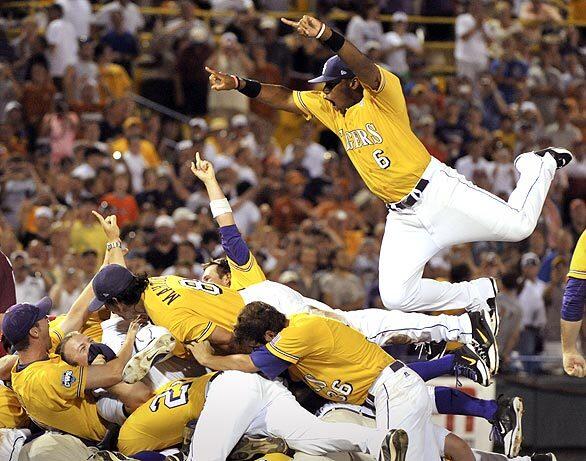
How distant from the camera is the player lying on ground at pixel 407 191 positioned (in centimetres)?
865

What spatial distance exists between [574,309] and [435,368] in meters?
1.26

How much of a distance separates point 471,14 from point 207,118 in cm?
426

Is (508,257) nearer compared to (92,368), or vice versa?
(92,368)

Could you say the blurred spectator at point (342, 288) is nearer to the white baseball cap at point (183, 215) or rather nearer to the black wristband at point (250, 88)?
the white baseball cap at point (183, 215)

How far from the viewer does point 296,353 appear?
8305 mm

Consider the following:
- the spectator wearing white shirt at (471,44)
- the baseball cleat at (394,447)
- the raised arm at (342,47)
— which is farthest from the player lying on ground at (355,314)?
the spectator wearing white shirt at (471,44)

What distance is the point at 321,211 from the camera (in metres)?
15.4

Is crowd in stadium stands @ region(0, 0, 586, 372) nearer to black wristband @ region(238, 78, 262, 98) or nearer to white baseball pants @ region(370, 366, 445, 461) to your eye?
black wristband @ region(238, 78, 262, 98)

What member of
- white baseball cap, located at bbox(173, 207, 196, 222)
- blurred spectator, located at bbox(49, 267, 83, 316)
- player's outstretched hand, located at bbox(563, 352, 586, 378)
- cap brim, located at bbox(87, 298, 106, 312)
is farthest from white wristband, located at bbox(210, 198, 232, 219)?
white baseball cap, located at bbox(173, 207, 196, 222)

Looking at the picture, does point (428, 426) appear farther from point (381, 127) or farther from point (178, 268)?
point (178, 268)

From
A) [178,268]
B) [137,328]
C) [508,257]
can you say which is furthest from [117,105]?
[137,328]

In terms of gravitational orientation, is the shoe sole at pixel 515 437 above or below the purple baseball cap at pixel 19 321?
below

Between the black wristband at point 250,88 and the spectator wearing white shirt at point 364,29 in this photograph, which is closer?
the black wristband at point 250,88

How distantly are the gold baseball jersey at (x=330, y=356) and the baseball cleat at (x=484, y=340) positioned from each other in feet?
2.28
